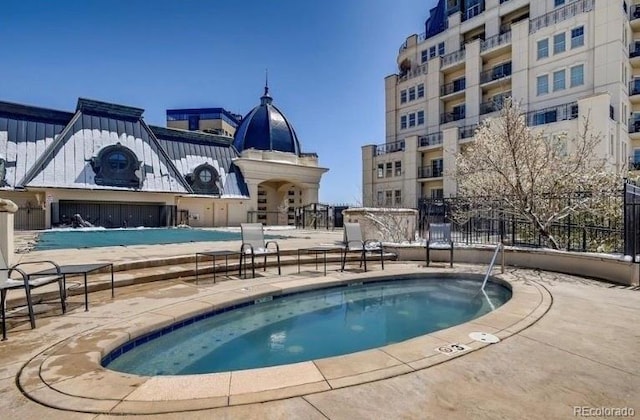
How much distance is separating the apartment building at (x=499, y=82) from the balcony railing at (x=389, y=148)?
0.12 metres

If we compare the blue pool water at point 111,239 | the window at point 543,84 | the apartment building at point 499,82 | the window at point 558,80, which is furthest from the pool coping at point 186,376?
the window at point 543,84

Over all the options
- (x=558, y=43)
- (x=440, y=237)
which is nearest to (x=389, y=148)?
(x=558, y=43)

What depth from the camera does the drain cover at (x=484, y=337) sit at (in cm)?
366

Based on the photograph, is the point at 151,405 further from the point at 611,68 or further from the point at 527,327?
the point at 611,68

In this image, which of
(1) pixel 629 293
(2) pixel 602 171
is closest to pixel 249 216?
(2) pixel 602 171

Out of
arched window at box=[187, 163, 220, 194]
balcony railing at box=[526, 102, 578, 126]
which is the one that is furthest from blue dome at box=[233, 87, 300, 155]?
balcony railing at box=[526, 102, 578, 126]

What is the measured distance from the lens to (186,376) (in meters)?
2.96

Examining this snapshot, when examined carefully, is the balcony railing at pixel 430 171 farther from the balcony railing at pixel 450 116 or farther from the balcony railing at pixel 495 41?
the balcony railing at pixel 495 41

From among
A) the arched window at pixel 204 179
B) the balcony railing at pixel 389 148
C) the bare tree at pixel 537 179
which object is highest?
the balcony railing at pixel 389 148

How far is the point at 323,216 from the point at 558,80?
20954 mm

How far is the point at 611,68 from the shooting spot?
75.5 ft

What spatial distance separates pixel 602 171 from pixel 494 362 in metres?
12.1

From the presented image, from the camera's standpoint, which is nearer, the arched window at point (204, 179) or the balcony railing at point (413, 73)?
the arched window at point (204, 179)

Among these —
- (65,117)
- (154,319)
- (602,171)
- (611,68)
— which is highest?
(611,68)
